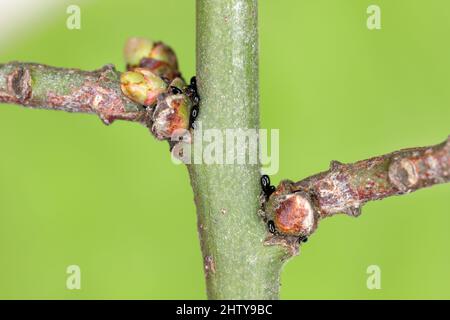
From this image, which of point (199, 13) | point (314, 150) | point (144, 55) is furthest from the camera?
point (314, 150)

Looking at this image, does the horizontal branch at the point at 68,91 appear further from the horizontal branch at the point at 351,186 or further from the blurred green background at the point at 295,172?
the blurred green background at the point at 295,172

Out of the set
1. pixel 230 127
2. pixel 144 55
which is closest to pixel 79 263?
pixel 144 55

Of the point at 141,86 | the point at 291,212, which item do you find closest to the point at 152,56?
the point at 141,86

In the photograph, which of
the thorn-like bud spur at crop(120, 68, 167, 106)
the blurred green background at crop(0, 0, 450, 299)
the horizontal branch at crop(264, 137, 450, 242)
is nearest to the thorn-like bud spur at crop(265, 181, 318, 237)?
the horizontal branch at crop(264, 137, 450, 242)

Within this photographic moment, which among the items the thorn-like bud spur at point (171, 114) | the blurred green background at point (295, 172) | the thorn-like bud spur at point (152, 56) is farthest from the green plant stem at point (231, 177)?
the blurred green background at point (295, 172)

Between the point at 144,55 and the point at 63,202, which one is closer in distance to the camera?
the point at 144,55

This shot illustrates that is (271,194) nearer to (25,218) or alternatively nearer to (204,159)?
(204,159)

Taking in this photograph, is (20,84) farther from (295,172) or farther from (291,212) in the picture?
(295,172)
